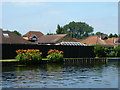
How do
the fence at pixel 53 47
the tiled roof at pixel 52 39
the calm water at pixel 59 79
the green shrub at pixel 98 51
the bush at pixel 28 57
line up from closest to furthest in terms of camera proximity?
1. the calm water at pixel 59 79
2. the bush at pixel 28 57
3. the fence at pixel 53 47
4. the green shrub at pixel 98 51
5. the tiled roof at pixel 52 39

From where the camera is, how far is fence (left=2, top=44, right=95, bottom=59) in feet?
155

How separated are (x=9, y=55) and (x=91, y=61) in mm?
14374

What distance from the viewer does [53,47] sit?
175 ft

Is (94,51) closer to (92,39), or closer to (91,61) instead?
(91,61)

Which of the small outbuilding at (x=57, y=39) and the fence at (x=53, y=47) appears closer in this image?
the fence at (x=53, y=47)

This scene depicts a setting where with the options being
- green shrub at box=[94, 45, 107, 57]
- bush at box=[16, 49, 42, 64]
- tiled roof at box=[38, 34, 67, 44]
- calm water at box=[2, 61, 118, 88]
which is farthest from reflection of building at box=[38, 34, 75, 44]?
calm water at box=[2, 61, 118, 88]

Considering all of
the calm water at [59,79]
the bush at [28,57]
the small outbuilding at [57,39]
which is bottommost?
the calm water at [59,79]

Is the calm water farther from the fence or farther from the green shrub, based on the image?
the green shrub

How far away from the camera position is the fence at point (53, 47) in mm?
47281

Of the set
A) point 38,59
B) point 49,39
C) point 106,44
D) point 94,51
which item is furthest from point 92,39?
point 38,59

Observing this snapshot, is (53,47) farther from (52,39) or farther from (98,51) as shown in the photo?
(52,39)

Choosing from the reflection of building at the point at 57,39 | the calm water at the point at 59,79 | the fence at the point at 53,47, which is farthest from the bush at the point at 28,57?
the reflection of building at the point at 57,39

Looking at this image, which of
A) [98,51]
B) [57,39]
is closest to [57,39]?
[57,39]

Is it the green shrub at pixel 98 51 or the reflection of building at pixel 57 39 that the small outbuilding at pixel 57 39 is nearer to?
the reflection of building at pixel 57 39
